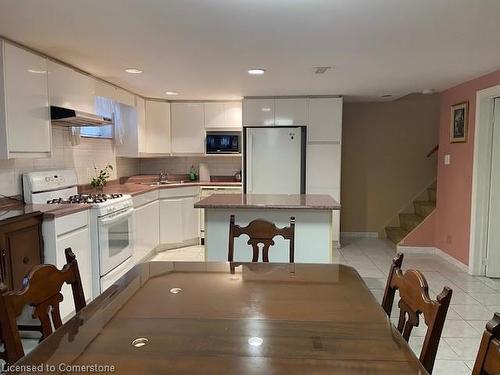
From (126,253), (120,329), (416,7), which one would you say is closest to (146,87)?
(126,253)

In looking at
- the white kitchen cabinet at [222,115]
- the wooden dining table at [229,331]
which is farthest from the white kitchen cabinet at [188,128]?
the wooden dining table at [229,331]

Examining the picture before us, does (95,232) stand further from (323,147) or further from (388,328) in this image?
(323,147)

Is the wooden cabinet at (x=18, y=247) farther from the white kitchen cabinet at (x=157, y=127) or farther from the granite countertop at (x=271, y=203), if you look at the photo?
the white kitchen cabinet at (x=157, y=127)

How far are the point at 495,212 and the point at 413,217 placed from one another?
5.47 feet

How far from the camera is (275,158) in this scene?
16.5 ft

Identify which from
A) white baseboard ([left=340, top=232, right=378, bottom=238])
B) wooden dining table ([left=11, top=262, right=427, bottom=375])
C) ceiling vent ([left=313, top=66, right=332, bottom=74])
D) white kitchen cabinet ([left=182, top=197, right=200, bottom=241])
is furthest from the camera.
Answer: white baseboard ([left=340, top=232, right=378, bottom=238])

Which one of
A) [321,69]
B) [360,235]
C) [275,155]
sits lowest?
[360,235]

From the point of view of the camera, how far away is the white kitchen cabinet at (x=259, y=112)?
16.7ft

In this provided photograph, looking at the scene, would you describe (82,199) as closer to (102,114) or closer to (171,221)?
(102,114)

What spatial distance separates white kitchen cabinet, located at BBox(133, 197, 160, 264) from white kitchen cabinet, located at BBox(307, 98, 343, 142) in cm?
228

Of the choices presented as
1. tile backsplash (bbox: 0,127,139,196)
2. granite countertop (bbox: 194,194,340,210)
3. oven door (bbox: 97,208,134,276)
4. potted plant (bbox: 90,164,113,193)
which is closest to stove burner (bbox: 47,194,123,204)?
oven door (bbox: 97,208,134,276)

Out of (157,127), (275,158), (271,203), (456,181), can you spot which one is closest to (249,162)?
(275,158)

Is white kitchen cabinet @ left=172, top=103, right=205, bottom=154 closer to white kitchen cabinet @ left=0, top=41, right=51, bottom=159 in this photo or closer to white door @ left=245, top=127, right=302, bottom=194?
white door @ left=245, top=127, right=302, bottom=194

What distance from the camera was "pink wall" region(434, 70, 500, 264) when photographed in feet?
13.6
